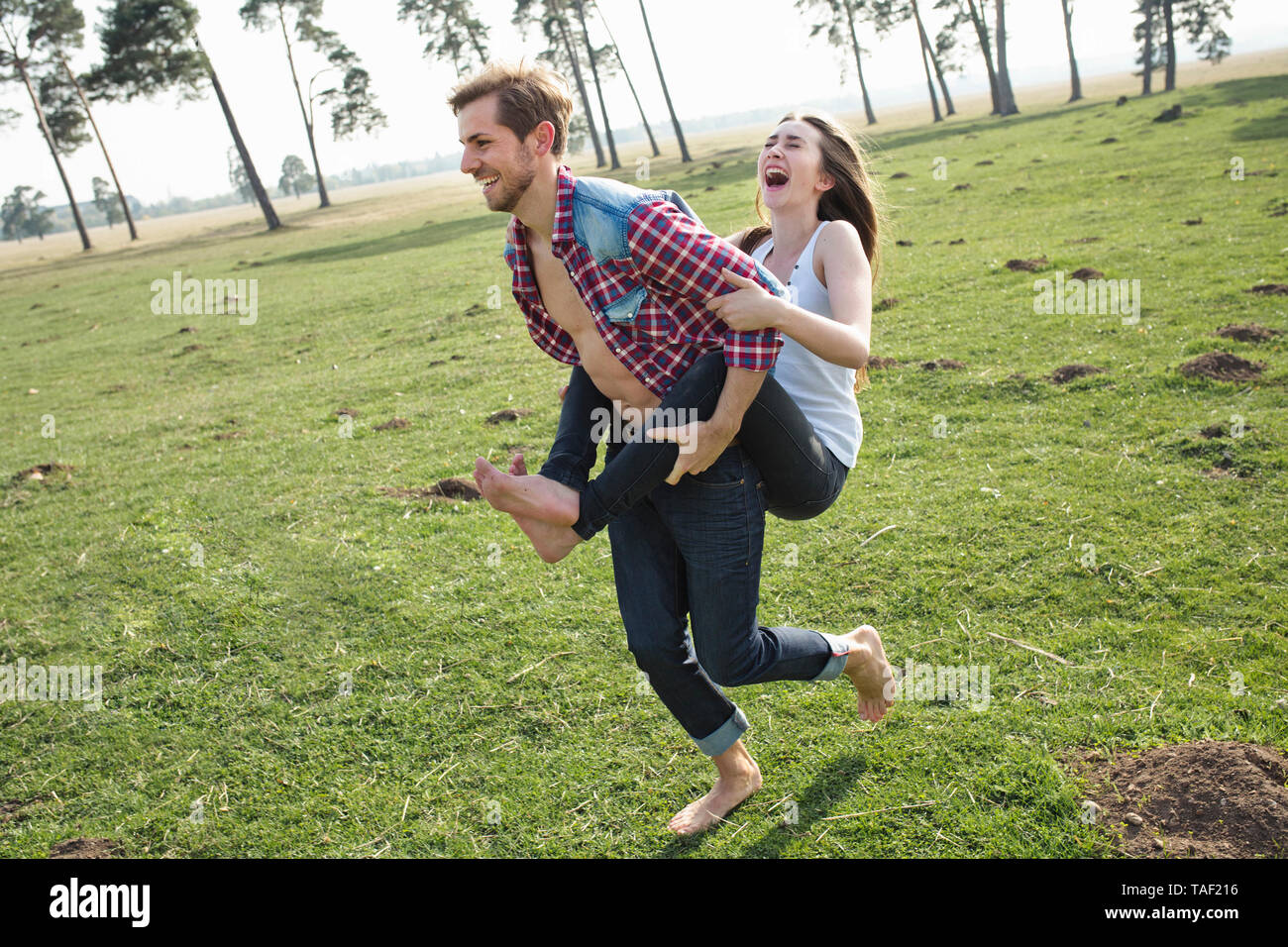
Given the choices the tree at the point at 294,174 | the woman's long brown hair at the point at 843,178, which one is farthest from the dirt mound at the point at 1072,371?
the tree at the point at 294,174

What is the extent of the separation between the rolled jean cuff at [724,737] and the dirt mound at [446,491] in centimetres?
425

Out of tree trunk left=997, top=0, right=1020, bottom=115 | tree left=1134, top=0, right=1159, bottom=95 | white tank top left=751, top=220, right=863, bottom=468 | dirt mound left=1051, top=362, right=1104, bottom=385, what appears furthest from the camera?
tree left=1134, top=0, right=1159, bottom=95

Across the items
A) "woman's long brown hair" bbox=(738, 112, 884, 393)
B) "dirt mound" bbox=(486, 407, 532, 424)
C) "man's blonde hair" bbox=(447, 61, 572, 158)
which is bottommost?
"dirt mound" bbox=(486, 407, 532, 424)

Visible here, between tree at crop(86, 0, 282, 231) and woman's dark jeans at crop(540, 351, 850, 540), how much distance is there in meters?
42.9

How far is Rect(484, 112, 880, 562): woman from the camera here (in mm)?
Answer: 2877

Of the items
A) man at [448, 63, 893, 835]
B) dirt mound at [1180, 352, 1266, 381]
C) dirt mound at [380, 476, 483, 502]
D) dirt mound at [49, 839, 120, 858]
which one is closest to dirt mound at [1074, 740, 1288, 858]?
man at [448, 63, 893, 835]

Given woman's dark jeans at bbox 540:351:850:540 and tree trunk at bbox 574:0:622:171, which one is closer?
woman's dark jeans at bbox 540:351:850:540

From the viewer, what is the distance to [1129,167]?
1938 centimetres

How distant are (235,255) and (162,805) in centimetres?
3586

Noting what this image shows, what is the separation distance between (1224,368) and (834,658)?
5921mm

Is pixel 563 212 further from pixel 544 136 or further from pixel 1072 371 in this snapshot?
pixel 1072 371

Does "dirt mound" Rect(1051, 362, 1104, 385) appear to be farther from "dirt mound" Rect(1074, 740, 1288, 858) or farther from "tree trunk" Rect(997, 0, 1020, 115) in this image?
"tree trunk" Rect(997, 0, 1020, 115)

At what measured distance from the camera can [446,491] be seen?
7.45 metres
